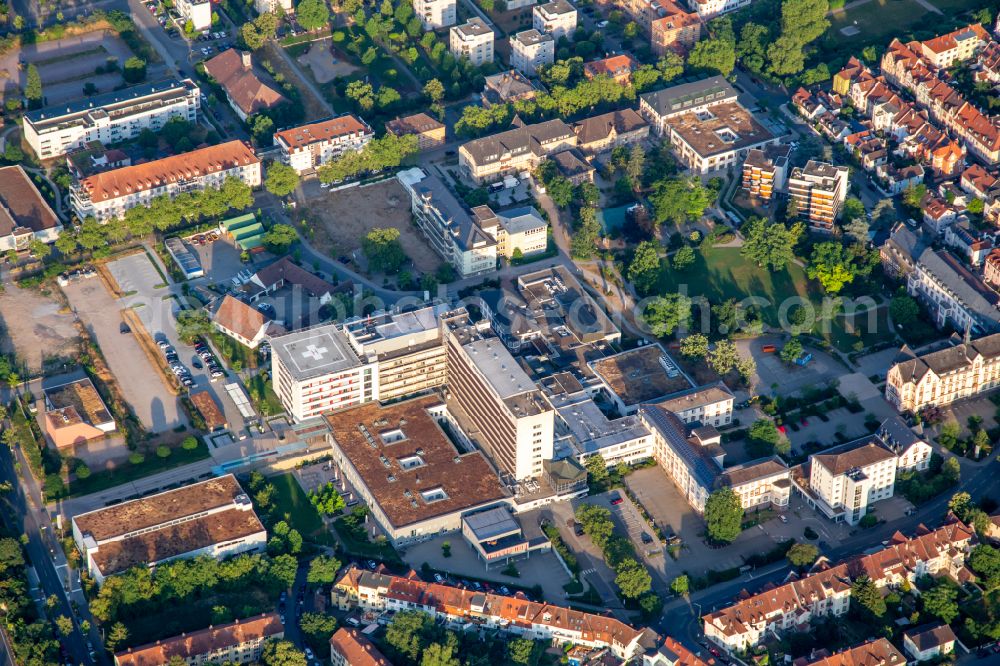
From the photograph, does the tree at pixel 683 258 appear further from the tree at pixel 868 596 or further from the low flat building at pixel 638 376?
the tree at pixel 868 596

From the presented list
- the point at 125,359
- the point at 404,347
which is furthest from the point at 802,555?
the point at 125,359

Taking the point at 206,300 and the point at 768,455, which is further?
the point at 206,300

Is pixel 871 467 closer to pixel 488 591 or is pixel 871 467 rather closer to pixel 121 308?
pixel 488 591

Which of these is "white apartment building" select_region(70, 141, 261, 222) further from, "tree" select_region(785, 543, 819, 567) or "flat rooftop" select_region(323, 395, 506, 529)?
"tree" select_region(785, 543, 819, 567)

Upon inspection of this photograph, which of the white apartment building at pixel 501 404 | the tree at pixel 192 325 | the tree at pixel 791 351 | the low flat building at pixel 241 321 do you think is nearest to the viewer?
the white apartment building at pixel 501 404

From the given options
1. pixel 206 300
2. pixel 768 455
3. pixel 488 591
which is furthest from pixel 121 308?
pixel 768 455

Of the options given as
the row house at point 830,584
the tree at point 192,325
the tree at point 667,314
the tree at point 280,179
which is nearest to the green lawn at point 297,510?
the tree at point 192,325

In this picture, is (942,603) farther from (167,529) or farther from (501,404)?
(167,529)
